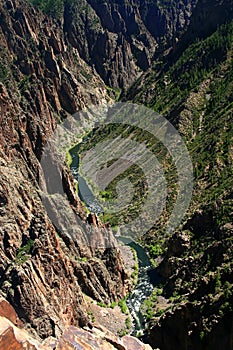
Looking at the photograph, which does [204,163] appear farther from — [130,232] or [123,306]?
[123,306]

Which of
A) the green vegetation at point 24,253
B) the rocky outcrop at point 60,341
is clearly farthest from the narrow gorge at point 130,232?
the green vegetation at point 24,253

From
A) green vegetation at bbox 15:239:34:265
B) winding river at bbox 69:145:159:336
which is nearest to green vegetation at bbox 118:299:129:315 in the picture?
winding river at bbox 69:145:159:336

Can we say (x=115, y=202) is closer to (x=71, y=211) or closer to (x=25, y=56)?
(x=71, y=211)

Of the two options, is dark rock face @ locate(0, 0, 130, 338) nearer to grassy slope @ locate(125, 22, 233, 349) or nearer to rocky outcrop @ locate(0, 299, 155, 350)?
grassy slope @ locate(125, 22, 233, 349)

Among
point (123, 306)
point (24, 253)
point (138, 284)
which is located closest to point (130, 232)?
point (138, 284)

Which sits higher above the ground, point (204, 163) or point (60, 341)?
point (204, 163)

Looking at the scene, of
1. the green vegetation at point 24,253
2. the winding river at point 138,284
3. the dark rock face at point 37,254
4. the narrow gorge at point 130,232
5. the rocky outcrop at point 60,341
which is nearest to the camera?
the rocky outcrop at point 60,341

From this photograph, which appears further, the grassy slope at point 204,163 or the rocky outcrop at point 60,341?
the grassy slope at point 204,163

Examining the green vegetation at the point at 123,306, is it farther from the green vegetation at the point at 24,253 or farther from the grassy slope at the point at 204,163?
the green vegetation at the point at 24,253

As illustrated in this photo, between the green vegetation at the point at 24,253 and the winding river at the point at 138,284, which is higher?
the green vegetation at the point at 24,253

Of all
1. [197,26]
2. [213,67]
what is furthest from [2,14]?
[213,67]

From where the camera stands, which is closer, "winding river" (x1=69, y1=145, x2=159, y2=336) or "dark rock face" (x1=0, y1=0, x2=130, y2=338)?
"dark rock face" (x1=0, y1=0, x2=130, y2=338)
